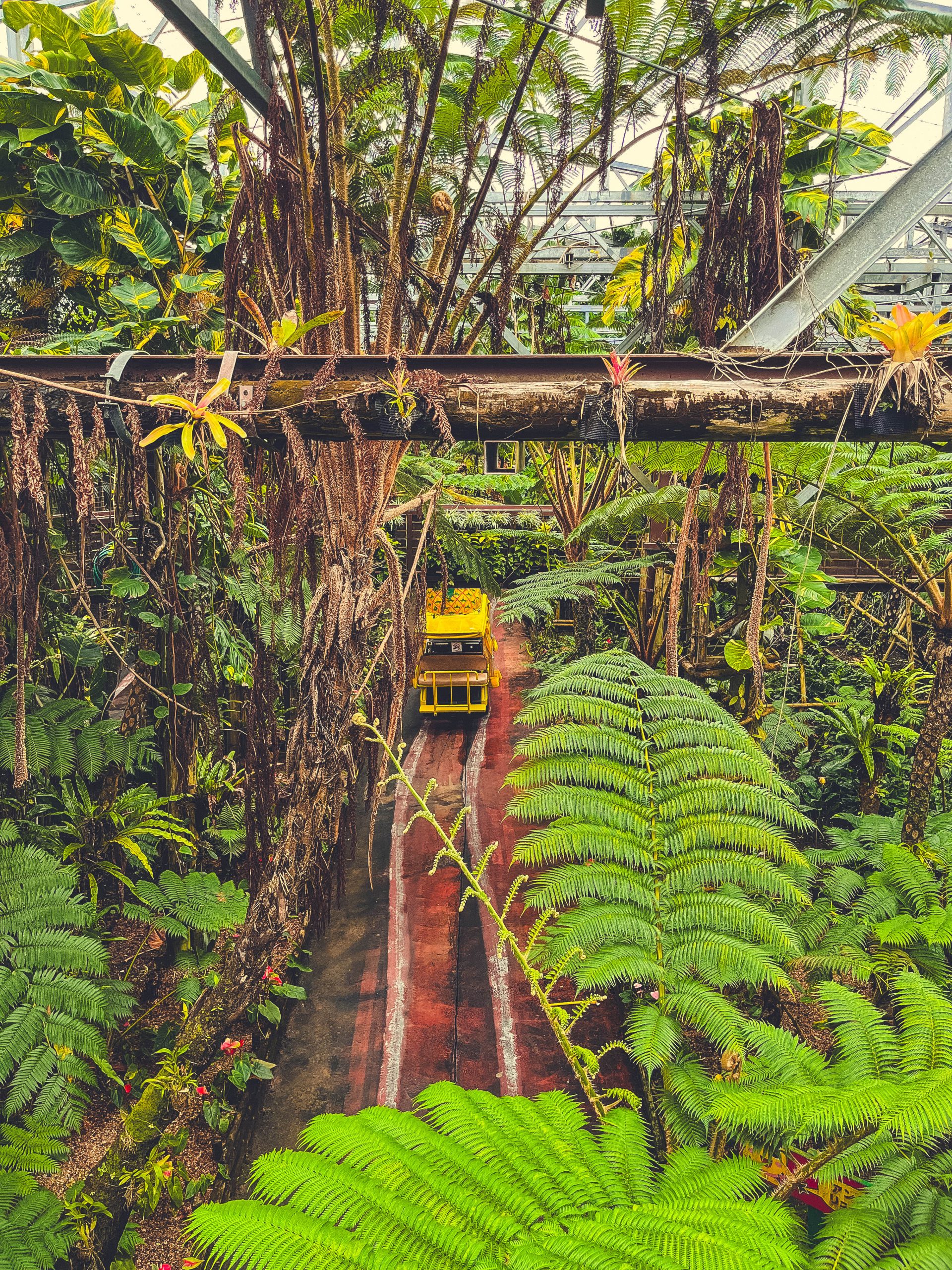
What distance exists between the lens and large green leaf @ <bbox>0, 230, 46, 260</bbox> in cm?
480

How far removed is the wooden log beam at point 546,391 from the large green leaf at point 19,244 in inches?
114

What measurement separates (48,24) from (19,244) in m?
1.32

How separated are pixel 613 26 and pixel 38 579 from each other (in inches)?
149

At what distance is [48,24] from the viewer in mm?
4480

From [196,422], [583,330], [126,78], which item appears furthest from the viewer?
[583,330]

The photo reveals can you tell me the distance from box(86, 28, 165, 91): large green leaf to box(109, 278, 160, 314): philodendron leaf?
1.31 metres

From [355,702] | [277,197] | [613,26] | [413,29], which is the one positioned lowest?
[355,702]

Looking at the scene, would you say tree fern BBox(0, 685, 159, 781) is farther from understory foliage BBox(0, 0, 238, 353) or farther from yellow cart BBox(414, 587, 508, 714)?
yellow cart BBox(414, 587, 508, 714)

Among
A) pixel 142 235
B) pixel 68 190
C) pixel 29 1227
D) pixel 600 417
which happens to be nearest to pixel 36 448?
pixel 600 417

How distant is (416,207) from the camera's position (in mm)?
4078

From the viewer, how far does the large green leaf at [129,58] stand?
443 cm

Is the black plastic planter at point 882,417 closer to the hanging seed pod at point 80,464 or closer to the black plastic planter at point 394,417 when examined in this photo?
the black plastic planter at point 394,417

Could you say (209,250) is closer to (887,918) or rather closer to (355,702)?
(355,702)

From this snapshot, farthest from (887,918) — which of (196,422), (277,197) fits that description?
(277,197)
